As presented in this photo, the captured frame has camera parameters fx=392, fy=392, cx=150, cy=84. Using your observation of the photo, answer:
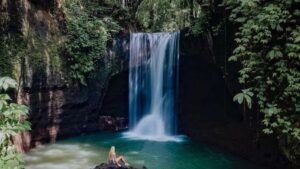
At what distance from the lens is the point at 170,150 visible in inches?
454

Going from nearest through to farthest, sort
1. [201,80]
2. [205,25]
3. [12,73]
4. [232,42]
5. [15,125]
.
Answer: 1. [15,125]
2. [232,42]
3. [12,73]
4. [205,25]
5. [201,80]

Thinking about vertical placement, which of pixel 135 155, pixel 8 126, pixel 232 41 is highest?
pixel 232 41

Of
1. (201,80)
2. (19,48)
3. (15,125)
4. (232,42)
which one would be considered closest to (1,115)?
(15,125)

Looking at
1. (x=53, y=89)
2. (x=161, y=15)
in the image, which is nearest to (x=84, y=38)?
(x=53, y=89)

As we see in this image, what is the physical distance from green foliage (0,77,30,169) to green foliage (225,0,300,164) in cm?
317

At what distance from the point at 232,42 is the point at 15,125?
23.6 ft

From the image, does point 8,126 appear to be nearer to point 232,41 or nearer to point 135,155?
point 232,41

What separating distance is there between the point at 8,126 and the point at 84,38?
10.3 metres

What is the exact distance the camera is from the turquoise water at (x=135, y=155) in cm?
983

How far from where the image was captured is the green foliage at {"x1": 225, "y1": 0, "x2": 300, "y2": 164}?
5.73 m

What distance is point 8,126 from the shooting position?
3.44m

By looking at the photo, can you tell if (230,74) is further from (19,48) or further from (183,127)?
(19,48)

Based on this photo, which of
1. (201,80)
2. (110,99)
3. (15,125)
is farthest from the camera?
(110,99)

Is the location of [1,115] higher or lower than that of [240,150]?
higher
